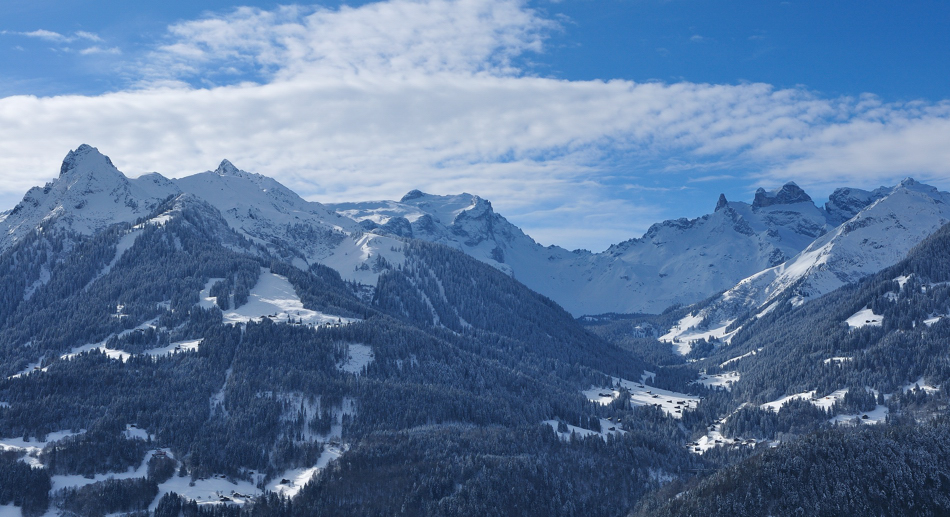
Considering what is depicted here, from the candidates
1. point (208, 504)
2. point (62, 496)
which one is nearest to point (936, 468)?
point (208, 504)

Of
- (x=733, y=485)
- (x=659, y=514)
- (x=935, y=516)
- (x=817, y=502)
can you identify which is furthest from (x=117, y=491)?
(x=935, y=516)

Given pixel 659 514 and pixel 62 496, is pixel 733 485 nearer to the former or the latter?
pixel 659 514

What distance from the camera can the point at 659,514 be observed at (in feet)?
630

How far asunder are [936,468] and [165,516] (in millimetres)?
182536

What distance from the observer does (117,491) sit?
19612 cm

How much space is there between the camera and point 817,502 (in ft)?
618

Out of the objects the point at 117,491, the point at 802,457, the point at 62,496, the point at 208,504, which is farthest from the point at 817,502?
the point at 62,496

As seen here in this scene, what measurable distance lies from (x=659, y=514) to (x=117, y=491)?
127741mm

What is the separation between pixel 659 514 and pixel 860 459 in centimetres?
5155

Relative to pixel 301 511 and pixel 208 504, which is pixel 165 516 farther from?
pixel 301 511

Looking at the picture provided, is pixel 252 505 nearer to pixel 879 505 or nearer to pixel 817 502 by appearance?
pixel 817 502

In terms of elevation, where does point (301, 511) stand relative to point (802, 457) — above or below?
below

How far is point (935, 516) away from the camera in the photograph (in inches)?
7441

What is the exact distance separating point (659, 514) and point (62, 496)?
5501 inches
